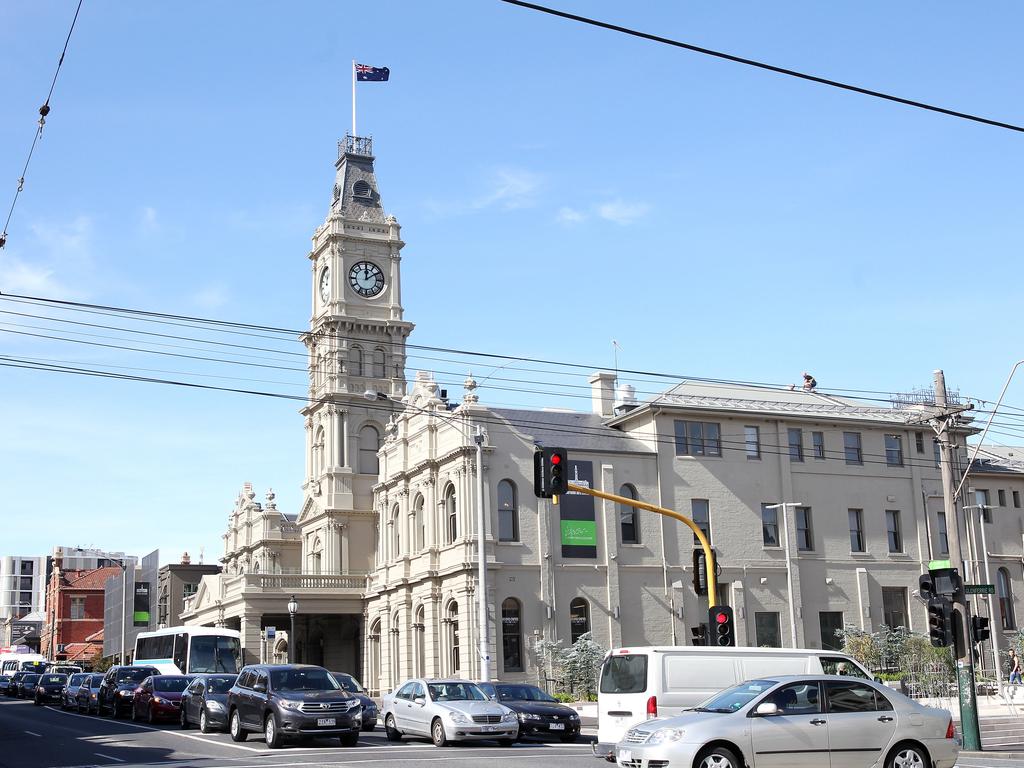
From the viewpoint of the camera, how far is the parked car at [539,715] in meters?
29.9

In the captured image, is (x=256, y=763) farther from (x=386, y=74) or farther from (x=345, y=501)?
(x=386, y=74)

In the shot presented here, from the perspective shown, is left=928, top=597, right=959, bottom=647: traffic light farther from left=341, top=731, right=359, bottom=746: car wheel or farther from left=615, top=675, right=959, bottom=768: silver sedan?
left=341, top=731, right=359, bottom=746: car wheel

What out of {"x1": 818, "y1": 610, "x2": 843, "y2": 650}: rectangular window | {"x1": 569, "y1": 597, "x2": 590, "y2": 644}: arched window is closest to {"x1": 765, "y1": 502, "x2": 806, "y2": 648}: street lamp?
{"x1": 818, "y1": 610, "x2": 843, "y2": 650}: rectangular window

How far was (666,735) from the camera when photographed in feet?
53.6

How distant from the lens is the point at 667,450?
54.1 meters

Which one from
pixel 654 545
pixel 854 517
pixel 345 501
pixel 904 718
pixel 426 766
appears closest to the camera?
pixel 904 718

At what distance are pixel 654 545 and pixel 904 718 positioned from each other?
36047 mm

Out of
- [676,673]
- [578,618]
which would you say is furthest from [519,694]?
[578,618]

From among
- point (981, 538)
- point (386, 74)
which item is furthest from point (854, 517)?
point (386, 74)

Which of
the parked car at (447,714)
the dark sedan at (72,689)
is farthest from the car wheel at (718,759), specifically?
the dark sedan at (72,689)

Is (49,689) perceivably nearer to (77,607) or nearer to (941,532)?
(941,532)

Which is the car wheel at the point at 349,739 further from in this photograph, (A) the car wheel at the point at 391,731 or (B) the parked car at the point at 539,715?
(B) the parked car at the point at 539,715

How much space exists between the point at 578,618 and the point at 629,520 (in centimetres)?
483

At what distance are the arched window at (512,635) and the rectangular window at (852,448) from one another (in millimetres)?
17654
